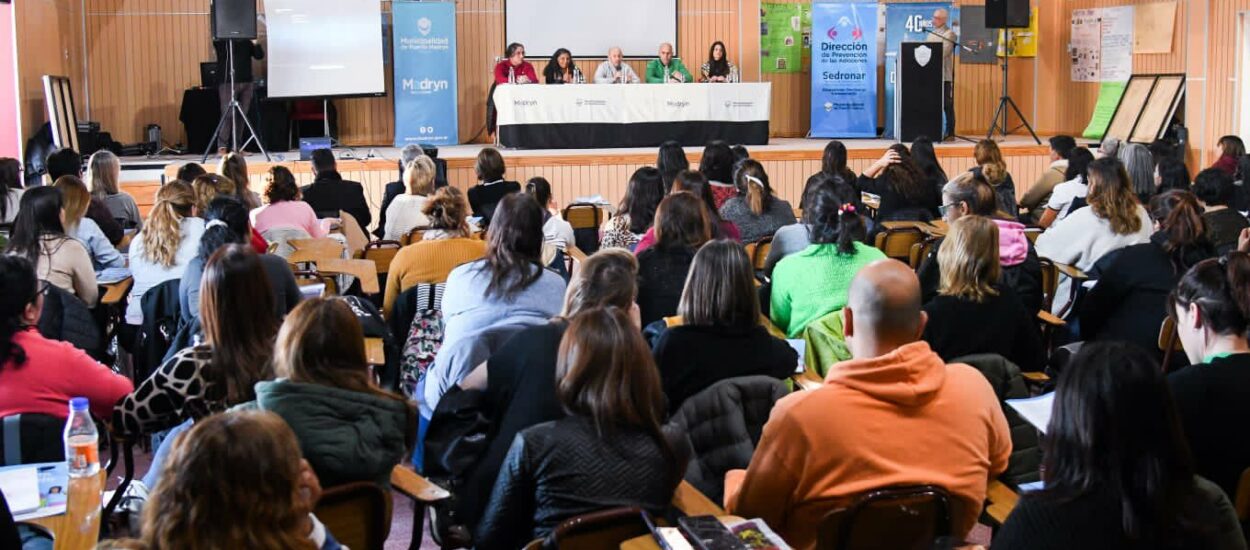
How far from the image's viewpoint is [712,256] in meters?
3.66

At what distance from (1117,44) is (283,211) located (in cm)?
1035

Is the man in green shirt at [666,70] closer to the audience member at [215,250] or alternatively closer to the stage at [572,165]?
the stage at [572,165]

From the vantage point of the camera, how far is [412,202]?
24.6ft

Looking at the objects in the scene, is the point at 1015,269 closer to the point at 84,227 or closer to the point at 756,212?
the point at 756,212

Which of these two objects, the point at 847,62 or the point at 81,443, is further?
the point at 847,62

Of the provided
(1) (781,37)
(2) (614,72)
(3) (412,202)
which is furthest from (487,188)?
(1) (781,37)

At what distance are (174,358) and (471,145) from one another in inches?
406

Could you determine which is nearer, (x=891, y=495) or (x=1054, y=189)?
(x=891, y=495)

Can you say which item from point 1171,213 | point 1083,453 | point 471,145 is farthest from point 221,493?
point 471,145

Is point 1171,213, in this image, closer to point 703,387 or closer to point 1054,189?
point 703,387

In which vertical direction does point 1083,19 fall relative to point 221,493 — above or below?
above

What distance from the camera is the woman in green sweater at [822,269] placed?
478 centimetres

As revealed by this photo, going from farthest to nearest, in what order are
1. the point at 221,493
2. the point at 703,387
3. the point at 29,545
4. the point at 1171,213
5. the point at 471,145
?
the point at 471,145
the point at 1171,213
the point at 703,387
the point at 29,545
the point at 221,493

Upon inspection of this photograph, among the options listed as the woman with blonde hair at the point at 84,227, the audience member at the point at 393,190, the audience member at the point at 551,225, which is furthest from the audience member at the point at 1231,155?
the woman with blonde hair at the point at 84,227
